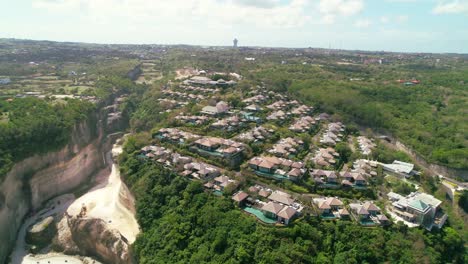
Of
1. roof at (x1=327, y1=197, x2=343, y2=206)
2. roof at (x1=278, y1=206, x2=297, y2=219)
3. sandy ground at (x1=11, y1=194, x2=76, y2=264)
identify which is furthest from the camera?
sandy ground at (x1=11, y1=194, x2=76, y2=264)

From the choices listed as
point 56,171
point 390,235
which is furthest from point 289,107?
point 56,171

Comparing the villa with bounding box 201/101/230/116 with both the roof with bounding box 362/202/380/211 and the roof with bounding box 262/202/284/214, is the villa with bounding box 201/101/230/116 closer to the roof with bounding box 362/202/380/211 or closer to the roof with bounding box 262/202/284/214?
the roof with bounding box 262/202/284/214

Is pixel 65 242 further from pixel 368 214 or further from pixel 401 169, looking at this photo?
pixel 401 169

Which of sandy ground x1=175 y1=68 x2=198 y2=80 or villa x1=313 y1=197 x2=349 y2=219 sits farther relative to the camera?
sandy ground x1=175 y1=68 x2=198 y2=80

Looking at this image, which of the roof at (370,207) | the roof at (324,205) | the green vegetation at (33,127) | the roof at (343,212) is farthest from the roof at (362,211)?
the green vegetation at (33,127)

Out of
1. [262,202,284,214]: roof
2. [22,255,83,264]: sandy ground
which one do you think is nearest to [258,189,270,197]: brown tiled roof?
[262,202,284,214]: roof

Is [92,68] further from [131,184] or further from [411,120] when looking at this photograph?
[411,120]

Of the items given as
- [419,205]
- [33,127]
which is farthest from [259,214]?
[33,127]
